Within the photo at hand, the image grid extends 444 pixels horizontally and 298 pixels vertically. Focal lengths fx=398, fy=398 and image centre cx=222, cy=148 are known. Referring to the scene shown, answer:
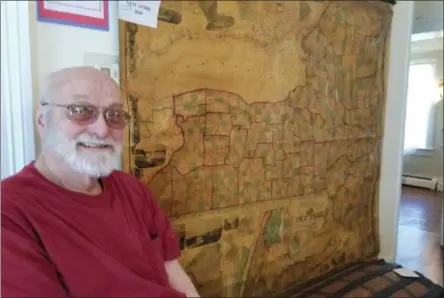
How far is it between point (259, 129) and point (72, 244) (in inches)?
39.0

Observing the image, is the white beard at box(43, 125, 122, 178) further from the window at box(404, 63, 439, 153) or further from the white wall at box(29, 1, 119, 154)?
the window at box(404, 63, 439, 153)

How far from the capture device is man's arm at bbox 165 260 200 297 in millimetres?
1145

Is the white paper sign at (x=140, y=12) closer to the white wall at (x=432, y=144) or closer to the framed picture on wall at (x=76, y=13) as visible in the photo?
the framed picture on wall at (x=76, y=13)

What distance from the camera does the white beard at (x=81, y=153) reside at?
3.11 feet

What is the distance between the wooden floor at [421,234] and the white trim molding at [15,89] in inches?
96.0

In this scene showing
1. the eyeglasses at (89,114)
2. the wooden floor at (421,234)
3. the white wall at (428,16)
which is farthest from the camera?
the white wall at (428,16)

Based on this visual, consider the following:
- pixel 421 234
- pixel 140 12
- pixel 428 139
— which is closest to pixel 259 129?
pixel 140 12

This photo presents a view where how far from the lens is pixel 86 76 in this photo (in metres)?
0.97

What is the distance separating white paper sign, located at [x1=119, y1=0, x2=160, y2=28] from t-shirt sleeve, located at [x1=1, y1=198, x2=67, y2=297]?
698 millimetres

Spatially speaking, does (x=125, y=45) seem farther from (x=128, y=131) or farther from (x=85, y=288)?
(x=85, y=288)

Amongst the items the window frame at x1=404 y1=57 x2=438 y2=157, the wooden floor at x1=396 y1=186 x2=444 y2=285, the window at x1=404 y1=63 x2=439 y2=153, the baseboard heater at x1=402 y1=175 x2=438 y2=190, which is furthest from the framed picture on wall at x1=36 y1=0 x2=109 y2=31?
the baseboard heater at x1=402 y1=175 x2=438 y2=190

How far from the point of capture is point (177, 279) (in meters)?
1.15

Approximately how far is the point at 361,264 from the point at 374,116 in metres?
0.84

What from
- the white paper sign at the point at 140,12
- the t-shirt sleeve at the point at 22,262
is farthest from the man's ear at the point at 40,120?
the white paper sign at the point at 140,12
